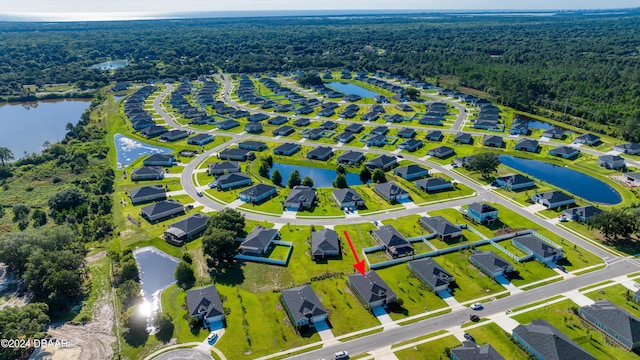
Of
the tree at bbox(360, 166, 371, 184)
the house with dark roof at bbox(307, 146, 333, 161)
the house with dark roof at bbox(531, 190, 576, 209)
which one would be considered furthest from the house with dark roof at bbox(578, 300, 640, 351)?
the house with dark roof at bbox(307, 146, 333, 161)

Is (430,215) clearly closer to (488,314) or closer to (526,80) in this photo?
(488,314)

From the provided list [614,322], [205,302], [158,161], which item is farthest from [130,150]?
[614,322]

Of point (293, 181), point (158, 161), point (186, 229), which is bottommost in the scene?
point (186, 229)

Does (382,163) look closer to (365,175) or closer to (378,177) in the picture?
(365,175)

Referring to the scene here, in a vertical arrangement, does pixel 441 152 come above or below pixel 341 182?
above

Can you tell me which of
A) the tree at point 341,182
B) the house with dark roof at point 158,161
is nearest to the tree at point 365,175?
the tree at point 341,182

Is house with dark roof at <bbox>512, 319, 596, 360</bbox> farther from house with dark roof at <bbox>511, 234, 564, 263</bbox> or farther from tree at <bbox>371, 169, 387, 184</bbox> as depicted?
tree at <bbox>371, 169, 387, 184</bbox>

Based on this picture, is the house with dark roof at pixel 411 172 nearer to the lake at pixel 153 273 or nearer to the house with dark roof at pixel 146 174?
the lake at pixel 153 273
